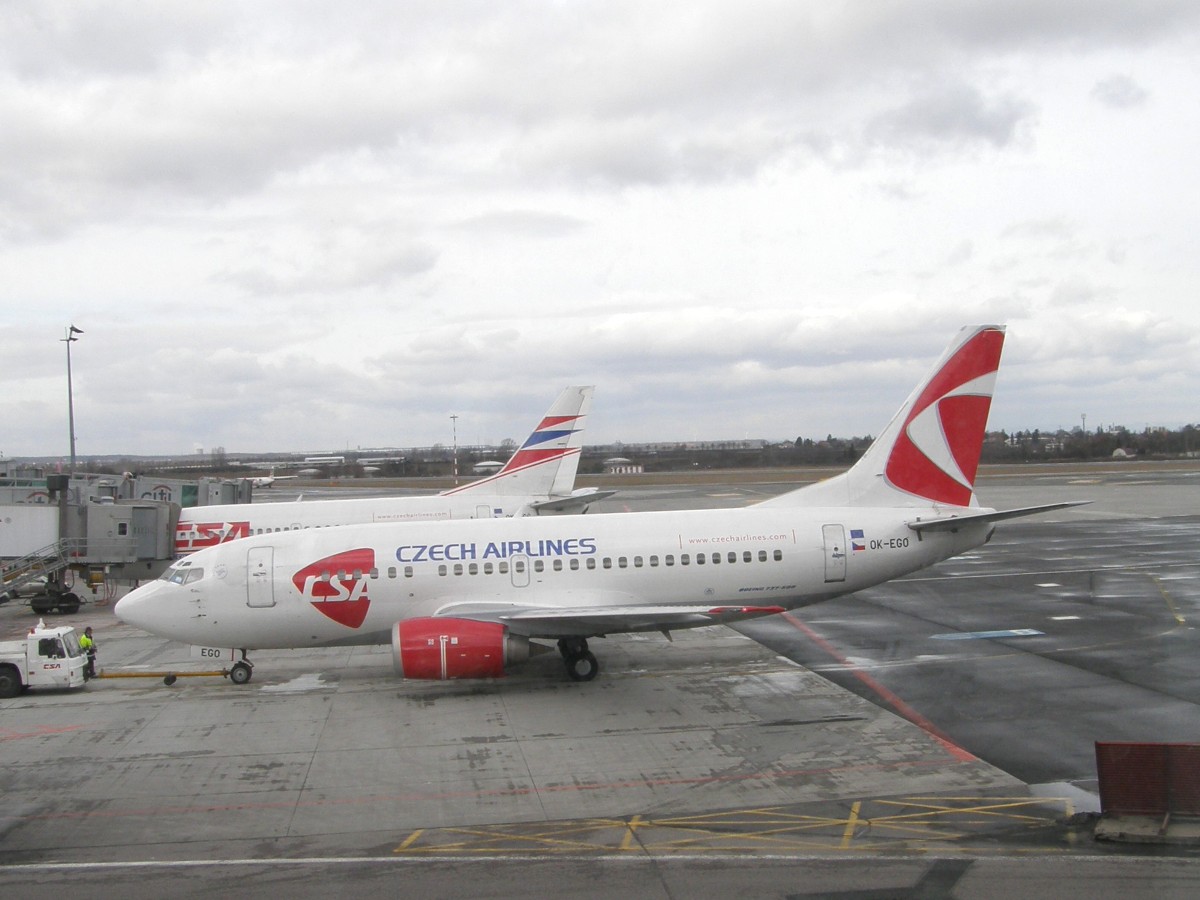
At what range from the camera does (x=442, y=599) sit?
2242 cm

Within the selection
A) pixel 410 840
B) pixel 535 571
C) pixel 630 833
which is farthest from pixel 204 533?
pixel 630 833

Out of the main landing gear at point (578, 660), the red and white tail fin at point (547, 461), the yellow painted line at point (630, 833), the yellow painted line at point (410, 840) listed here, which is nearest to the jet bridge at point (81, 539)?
the red and white tail fin at point (547, 461)

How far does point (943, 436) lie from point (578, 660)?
1077 cm

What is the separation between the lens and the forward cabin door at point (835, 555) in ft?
75.1

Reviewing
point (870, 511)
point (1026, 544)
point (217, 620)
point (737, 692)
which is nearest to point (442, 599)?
point (217, 620)

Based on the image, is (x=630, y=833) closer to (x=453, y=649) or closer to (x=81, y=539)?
(x=453, y=649)

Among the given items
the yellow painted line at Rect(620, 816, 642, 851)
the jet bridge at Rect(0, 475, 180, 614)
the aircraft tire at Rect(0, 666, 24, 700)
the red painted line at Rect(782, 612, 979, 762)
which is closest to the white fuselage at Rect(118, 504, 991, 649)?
the red painted line at Rect(782, 612, 979, 762)

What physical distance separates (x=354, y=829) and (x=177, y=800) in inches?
137

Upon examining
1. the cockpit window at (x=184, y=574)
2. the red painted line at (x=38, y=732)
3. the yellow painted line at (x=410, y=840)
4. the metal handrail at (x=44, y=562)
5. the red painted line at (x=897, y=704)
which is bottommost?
the yellow painted line at (x=410, y=840)

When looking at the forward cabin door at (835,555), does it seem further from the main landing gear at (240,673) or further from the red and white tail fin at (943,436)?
the main landing gear at (240,673)

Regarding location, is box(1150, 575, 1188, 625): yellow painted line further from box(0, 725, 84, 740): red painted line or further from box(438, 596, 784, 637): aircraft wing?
box(0, 725, 84, 740): red painted line

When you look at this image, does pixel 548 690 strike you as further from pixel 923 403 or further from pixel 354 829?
pixel 923 403

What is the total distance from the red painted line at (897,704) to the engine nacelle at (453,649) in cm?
769

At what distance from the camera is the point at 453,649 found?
20250 millimetres
